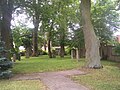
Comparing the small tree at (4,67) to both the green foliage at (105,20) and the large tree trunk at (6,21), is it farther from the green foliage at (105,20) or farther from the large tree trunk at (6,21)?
the green foliage at (105,20)

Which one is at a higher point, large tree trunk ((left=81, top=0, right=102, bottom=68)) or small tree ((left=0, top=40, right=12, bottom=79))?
large tree trunk ((left=81, top=0, right=102, bottom=68))

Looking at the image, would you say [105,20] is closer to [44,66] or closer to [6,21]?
[44,66]

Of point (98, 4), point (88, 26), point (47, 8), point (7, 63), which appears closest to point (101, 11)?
point (98, 4)

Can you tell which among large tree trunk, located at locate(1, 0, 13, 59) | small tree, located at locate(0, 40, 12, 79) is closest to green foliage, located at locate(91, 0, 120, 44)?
large tree trunk, located at locate(1, 0, 13, 59)

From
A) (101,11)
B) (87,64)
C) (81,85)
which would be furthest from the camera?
(101,11)

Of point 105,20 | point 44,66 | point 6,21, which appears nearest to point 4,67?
point 44,66

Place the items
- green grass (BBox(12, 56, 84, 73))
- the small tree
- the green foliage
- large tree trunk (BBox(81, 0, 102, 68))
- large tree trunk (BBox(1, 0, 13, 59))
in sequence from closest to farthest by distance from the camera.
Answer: the small tree
green grass (BBox(12, 56, 84, 73))
large tree trunk (BBox(81, 0, 102, 68))
large tree trunk (BBox(1, 0, 13, 59))
the green foliage

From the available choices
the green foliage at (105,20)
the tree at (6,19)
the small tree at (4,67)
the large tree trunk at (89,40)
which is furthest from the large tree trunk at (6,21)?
the green foliage at (105,20)

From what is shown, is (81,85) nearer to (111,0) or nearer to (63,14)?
(63,14)

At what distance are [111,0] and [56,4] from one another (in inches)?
260

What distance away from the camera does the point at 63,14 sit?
25234 millimetres

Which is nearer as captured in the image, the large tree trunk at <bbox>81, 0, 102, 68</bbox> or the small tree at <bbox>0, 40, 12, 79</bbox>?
the small tree at <bbox>0, 40, 12, 79</bbox>

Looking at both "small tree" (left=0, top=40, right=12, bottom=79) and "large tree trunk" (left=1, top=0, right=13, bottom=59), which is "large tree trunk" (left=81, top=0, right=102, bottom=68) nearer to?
"large tree trunk" (left=1, top=0, right=13, bottom=59)

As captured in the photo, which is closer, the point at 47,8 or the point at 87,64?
the point at 87,64
